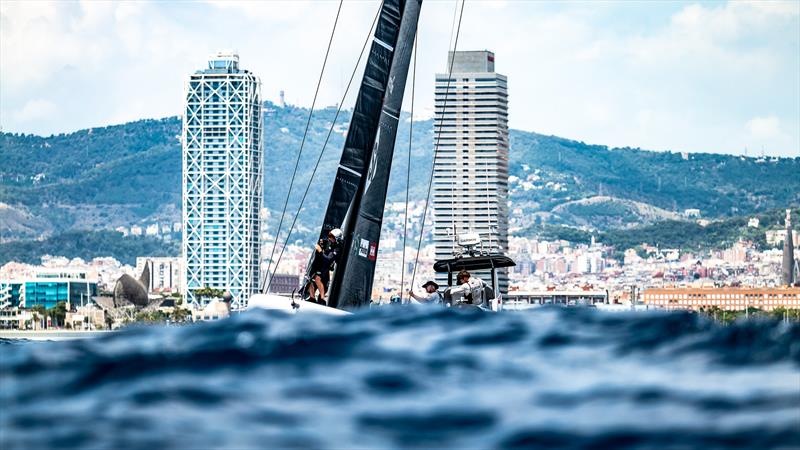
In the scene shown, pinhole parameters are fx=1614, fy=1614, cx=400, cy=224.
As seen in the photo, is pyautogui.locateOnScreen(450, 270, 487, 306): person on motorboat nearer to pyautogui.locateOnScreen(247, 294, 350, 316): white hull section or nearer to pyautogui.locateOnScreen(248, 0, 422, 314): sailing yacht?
pyautogui.locateOnScreen(247, 294, 350, 316): white hull section

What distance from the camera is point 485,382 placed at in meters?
12.1

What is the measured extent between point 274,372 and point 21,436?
2260 mm

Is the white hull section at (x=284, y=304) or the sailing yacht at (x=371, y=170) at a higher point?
the sailing yacht at (x=371, y=170)

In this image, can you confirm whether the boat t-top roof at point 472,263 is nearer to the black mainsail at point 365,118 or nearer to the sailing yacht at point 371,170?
the sailing yacht at point 371,170

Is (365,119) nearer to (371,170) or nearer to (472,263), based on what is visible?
(371,170)

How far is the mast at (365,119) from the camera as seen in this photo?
91.2 ft

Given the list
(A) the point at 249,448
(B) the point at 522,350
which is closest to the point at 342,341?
(B) the point at 522,350

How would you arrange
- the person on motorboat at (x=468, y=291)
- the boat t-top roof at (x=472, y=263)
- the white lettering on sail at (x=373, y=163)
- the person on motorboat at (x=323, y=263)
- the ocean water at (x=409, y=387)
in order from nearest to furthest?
the ocean water at (x=409, y=387), the person on motorboat at (x=468, y=291), the person on motorboat at (x=323, y=263), the white lettering on sail at (x=373, y=163), the boat t-top roof at (x=472, y=263)

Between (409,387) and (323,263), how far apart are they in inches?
595

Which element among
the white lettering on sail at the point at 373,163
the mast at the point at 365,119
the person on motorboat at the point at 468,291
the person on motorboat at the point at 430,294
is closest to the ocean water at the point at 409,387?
the person on motorboat at the point at 468,291

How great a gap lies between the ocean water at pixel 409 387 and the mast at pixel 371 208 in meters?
12.4

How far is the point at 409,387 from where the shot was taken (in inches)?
465

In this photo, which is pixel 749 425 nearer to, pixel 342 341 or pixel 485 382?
pixel 485 382

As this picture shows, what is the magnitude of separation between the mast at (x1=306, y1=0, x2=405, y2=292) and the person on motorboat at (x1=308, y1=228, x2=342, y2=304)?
641 mm
